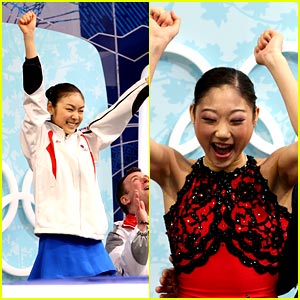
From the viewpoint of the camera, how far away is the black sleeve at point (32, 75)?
1.41 meters

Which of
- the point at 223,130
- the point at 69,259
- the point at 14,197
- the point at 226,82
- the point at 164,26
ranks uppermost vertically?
the point at 164,26

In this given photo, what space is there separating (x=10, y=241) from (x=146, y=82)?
549 millimetres

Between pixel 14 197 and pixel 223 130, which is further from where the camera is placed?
pixel 14 197

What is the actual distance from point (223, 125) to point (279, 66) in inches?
8.1

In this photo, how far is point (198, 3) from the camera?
4.59 feet

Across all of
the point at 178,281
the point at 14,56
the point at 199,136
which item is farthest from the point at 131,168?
the point at 14,56

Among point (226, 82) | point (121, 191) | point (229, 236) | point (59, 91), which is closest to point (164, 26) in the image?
point (226, 82)

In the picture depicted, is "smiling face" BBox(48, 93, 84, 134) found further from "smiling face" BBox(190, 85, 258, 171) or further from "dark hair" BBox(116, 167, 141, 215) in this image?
"smiling face" BBox(190, 85, 258, 171)

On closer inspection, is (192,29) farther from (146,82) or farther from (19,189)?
(19,189)

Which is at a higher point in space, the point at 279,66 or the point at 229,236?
the point at 279,66

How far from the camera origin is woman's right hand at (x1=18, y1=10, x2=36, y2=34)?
4.66ft

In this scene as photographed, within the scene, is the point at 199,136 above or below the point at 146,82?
below

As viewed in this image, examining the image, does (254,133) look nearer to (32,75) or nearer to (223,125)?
(223,125)

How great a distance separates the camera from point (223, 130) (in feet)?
4.25
